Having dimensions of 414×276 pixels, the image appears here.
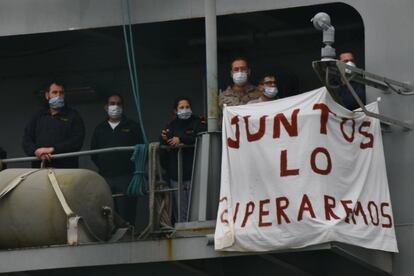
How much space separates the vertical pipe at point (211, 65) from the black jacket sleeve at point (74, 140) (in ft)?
6.30

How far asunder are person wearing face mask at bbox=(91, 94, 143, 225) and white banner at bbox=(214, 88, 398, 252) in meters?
2.24

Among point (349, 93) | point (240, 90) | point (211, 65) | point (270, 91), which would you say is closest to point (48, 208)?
point (211, 65)

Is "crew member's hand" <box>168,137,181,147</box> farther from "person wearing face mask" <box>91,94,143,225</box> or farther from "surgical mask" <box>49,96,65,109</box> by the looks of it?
"surgical mask" <box>49,96,65,109</box>

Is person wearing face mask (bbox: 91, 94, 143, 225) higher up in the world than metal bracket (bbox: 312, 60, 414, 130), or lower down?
lower down

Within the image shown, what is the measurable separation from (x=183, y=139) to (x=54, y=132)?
1.67m

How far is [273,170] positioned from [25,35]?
468cm

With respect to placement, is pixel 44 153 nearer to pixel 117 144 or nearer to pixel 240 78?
pixel 117 144

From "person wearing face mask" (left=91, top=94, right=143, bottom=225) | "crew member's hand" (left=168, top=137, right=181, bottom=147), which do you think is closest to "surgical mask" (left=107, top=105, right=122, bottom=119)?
"person wearing face mask" (left=91, top=94, right=143, bottom=225)

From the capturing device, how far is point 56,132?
17.2 meters

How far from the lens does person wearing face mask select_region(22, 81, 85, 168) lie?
17.1 m

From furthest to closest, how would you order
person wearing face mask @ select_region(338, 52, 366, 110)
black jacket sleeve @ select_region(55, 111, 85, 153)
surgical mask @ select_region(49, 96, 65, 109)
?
surgical mask @ select_region(49, 96, 65, 109), black jacket sleeve @ select_region(55, 111, 85, 153), person wearing face mask @ select_region(338, 52, 366, 110)

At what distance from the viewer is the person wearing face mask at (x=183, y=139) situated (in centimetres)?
1647

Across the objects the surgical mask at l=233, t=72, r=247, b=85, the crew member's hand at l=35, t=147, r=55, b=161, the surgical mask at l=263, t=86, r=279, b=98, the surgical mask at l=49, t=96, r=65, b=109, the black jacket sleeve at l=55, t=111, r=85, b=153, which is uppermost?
the surgical mask at l=233, t=72, r=247, b=85

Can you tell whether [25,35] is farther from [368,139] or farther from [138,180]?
[368,139]
